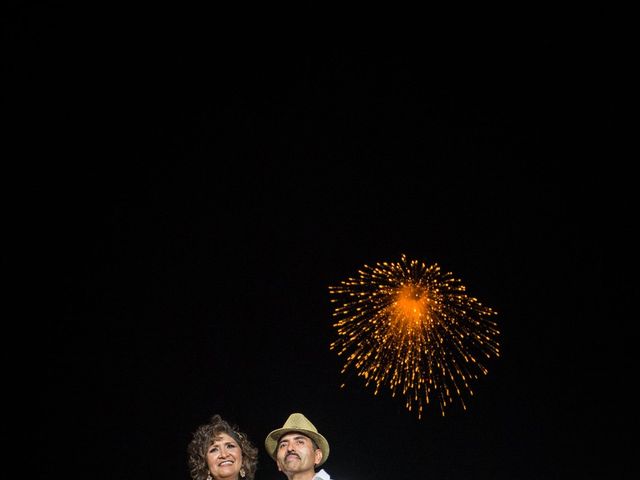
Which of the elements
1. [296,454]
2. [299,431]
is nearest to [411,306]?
[299,431]

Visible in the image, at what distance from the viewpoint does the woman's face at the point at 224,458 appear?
4305 mm

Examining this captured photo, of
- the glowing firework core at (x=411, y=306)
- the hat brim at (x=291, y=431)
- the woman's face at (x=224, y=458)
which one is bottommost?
the woman's face at (x=224, y=458)

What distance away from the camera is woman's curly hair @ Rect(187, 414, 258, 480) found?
14.5 feet

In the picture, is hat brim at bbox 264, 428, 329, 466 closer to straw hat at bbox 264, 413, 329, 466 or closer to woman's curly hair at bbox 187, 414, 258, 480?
straw hat at bbox 264, 413, 329, 466

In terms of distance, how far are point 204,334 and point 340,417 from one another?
136 centimetres

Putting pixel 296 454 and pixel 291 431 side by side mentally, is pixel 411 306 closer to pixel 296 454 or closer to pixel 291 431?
pixel 291 431

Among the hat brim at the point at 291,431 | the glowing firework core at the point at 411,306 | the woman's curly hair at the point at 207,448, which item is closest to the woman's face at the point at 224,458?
the woman's curly hair at the point at 207,448

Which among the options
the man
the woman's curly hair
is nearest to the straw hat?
the man

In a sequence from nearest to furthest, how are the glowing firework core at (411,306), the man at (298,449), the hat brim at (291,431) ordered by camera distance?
the man at (298,449), the hat brim at (291,431), the glowing firework core at (411,306)

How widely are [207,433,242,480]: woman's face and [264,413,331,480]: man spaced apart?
20 centimetres

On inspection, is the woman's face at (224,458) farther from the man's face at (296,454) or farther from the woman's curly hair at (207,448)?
the man's face at (296,454)

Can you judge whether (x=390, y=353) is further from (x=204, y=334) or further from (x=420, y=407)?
(x=204, y=334)

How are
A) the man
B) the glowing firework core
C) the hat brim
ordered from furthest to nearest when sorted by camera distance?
the glowing firework core → the hat brim → the man

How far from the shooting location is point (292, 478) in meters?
4.21
